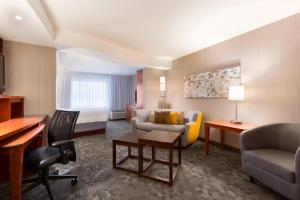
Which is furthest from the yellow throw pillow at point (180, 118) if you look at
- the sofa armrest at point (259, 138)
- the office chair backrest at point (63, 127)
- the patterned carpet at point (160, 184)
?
the office chair backrest at point (63, 127)

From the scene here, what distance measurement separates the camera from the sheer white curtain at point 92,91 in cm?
652

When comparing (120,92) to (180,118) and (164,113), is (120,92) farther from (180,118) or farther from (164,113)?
(180,118)

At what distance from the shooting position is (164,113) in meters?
3.93

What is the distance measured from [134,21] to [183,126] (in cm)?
241

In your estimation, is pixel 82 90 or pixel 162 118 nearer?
pixel 162 118

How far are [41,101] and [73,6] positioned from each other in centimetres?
206

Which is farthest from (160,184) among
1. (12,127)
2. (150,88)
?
(150,88)

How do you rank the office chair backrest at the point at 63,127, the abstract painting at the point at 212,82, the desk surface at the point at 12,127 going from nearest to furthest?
the desk surface at the point at 12,127 < the office chair backrest at the point at 63,127 < the abstract painting at the point at 212,82

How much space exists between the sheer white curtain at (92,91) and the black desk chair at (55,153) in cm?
427

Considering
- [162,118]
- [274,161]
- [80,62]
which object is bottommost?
[274,161]

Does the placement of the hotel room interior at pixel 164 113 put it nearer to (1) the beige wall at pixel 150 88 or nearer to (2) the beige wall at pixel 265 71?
(2) the beige wall at pixel 265 71

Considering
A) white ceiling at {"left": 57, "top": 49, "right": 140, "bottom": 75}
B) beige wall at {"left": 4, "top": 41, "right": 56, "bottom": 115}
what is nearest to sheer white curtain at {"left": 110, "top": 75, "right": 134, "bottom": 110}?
white ceiling at {"left": 57, "top": 49, "right": 140, "bottom": 75}

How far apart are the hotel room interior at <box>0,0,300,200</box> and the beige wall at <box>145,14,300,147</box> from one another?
2 centimetres

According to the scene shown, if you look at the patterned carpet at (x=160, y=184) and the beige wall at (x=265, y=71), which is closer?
the patterned carpet at (x=160, y=184)
